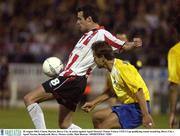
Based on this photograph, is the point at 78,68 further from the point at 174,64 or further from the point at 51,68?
the point at 174,64

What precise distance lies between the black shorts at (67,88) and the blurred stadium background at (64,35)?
9389 mm

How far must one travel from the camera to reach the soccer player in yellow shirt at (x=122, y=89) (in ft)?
28.5

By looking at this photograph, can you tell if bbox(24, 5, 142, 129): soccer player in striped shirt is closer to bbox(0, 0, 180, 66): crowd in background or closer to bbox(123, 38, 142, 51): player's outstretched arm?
bbox(123, 38, 142, 51): player's outstretched arm

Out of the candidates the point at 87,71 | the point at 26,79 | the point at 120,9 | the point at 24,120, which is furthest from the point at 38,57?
the point at 87,71

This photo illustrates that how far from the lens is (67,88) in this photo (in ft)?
34.6

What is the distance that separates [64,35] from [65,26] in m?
0.57

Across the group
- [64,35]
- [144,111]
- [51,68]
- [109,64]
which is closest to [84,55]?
[51,68]

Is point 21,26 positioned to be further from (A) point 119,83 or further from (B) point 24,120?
(A) point 119,83

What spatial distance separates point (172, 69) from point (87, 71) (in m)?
2.52

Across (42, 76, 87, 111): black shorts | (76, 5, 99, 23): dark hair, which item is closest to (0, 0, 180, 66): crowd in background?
(76, 5, 99, 23): dark hair

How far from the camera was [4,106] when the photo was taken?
2284 cm

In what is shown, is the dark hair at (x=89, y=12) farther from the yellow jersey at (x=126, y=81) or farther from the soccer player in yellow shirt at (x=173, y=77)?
the soccer player in yellow shirt at (x=173, y=77)

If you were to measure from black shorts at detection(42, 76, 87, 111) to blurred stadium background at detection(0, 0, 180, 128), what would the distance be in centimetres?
939

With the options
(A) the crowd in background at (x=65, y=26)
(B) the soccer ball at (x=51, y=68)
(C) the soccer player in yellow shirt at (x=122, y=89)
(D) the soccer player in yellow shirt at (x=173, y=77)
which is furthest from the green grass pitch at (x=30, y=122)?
(D) the soccer player in yellow shirt at (x=173, y=77)
